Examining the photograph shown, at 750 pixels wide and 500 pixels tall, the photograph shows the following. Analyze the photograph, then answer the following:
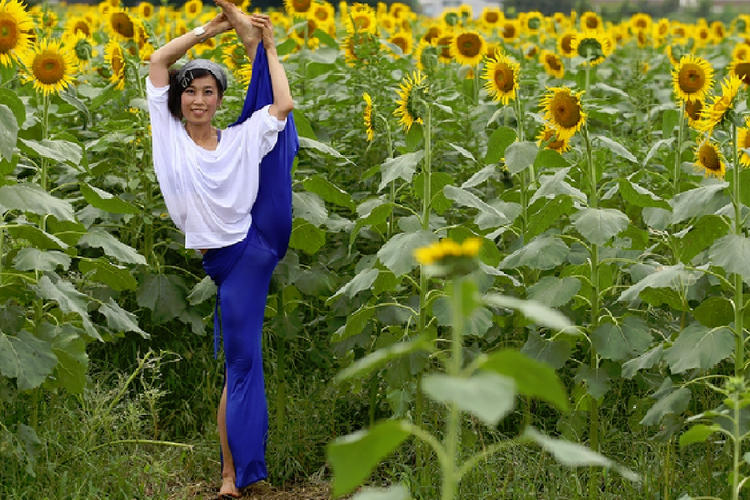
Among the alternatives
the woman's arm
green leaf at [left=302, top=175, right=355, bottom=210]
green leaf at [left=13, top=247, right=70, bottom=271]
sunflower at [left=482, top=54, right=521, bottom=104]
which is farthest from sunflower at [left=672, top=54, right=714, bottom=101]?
green leaf at [left=13, top=247, right=70, bottom=271]

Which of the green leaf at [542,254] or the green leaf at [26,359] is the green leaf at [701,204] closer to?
the green leaf at [542,254]

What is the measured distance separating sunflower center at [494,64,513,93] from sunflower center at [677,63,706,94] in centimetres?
65

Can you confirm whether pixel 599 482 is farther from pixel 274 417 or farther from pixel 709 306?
pixel 274 417

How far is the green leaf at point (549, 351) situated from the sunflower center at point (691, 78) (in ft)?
3.84

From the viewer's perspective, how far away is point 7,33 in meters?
3.96

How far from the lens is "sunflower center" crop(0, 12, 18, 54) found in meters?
3.91

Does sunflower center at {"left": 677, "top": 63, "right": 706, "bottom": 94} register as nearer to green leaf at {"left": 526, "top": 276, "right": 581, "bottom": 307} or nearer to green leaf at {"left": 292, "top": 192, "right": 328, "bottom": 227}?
green leaf at {"left": 526, "top": 276, "right": 581, "bottom": 307}

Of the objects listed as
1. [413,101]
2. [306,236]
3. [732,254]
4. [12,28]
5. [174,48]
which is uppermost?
[12,28]

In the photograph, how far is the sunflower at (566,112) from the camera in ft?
12.4

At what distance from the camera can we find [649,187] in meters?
5.59

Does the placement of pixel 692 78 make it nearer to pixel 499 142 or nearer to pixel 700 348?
pixel 499 142

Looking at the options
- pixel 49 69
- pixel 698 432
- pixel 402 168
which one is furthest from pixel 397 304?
pixel 49 69

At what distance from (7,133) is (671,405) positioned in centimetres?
226

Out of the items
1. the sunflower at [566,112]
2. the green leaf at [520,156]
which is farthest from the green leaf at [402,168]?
the sunflower at [566,112]
